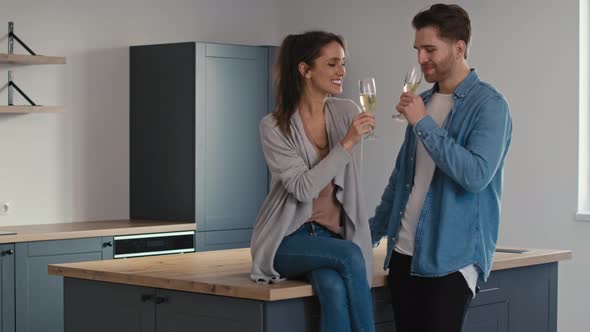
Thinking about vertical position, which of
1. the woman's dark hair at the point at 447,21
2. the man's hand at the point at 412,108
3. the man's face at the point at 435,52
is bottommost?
the man's hand at the point at 412,108

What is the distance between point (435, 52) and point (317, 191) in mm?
542

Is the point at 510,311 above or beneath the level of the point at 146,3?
beneath

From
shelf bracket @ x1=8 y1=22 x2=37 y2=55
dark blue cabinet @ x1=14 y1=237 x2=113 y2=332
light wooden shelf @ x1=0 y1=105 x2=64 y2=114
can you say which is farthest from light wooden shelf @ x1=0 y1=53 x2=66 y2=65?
dark blue cabinet @ x1=14 y1=237 x2=113 y2=332

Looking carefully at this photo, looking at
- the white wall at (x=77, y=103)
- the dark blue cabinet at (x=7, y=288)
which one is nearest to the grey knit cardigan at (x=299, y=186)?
the dark blue cabinet at (x=7, y=288)

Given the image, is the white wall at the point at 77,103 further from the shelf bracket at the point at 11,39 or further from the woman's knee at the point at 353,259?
the woman's knee at the point at 353,259

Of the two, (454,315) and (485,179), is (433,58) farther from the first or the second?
(454,315)

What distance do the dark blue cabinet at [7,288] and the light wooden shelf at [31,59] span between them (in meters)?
1.13

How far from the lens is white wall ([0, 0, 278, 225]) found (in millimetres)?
Result: 5719

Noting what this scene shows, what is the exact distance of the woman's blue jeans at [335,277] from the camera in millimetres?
2852

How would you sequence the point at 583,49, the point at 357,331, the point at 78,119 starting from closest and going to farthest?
1. the point at 357,331
2. the point at 583,49
3. the point at 78,119

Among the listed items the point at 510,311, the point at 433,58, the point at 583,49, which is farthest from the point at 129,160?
the point at 433,58

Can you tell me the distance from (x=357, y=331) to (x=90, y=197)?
3591 mm

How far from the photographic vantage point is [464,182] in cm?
270

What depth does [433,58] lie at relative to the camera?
2.82 m
